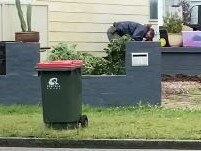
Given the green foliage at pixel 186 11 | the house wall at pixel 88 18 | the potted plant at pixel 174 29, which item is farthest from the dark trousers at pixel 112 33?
the green foliage at pixel 186 11

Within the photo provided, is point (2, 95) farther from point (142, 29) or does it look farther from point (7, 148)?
point (142, 29)

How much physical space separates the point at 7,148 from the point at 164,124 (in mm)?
3087

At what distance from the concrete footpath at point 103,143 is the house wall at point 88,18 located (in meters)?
6.95

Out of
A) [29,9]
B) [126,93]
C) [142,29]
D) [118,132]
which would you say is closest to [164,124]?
[118,132]

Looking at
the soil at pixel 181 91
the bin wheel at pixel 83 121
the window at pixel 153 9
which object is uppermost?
the window at pixel 153 9

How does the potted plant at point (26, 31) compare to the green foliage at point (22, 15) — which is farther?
the green foliage at point (22, 15)

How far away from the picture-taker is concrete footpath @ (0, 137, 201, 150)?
9.70 metres

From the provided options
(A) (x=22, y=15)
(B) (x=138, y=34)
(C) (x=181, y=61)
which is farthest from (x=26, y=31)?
(C) (x=181, y=61)

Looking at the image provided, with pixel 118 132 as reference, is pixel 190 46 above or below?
above

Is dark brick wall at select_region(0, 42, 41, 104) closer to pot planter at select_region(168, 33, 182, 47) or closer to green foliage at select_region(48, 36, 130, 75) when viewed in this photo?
green foliage at select_region(48, 36, 130, 75)

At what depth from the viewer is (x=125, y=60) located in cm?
1377

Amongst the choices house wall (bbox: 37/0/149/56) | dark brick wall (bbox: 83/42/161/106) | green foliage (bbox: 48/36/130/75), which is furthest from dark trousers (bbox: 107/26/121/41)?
dark brick wall (bbox: 83/42/161/106)

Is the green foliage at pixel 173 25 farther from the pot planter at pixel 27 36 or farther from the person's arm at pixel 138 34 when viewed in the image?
the pot planter at pixel 27 36

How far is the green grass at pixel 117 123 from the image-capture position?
33.2 ft
